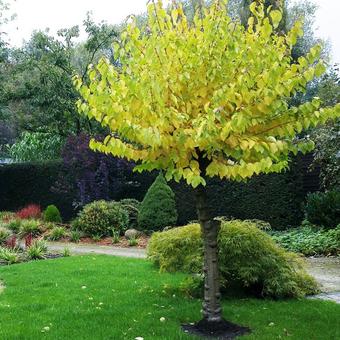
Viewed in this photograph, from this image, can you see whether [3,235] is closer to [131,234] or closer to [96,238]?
[96,238]

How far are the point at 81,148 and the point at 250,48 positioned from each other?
35.7ft

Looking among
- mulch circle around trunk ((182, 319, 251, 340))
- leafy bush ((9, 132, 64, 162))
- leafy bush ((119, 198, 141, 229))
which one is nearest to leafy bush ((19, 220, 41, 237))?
leafy bush ((119, 198, 141, 229))

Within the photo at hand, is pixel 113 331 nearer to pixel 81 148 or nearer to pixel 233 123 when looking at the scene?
pixel 233 123

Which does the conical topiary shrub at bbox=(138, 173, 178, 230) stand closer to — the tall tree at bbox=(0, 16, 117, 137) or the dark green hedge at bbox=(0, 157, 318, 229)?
the dark green hedge at bbox=(0, 157, 318, 229)

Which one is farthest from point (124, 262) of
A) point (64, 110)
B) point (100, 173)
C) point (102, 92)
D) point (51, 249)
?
point (64, 110)

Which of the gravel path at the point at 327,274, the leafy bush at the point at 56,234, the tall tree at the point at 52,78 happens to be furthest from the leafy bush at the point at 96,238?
the tall tree at the point at 52,78

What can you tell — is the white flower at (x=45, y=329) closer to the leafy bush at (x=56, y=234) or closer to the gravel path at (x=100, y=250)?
the gravel path at (x=100, y=250)

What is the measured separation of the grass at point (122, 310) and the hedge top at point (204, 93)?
151 centimetres

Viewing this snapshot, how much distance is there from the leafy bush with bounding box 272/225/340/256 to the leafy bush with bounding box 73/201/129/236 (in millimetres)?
4207

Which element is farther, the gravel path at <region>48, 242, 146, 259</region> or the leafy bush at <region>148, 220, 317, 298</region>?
the gravel path at <region>48, 242, 146, 259</region>

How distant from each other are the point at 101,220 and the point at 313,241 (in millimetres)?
5506

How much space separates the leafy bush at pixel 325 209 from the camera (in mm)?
→ 10695

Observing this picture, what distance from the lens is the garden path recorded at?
252 inches

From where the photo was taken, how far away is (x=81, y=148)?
1461 cm
